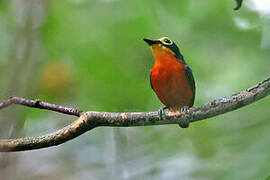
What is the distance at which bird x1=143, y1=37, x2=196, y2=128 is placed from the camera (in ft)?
15.6

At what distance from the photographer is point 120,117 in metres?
3.04

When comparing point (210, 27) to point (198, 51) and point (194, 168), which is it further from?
point (194, 168)

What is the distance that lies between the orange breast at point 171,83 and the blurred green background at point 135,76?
0.13 meters

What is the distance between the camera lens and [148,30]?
4.82m

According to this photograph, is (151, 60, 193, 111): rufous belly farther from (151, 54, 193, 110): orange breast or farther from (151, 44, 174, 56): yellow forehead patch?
(151, 44, 174, 56): yellow forehead patch

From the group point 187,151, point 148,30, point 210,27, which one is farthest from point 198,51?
point 187,151

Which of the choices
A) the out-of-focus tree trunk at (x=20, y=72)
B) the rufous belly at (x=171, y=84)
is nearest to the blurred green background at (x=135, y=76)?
the rufous belly at (x=171, y=84)

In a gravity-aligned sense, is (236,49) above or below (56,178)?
above

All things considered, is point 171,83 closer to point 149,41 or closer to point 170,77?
point 170,77

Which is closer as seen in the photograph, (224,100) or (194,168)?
(224,100)

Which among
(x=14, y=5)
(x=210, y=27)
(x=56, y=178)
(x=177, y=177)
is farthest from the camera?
(x=210, y=27)

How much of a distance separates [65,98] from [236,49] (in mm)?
2449

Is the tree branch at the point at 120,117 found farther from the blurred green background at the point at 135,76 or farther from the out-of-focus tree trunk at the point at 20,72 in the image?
the blurred green background at the point at 135,76

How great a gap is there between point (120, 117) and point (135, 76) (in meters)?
1.70
